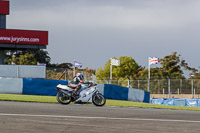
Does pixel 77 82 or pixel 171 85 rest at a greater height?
pixel 77 82

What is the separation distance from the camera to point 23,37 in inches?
1932

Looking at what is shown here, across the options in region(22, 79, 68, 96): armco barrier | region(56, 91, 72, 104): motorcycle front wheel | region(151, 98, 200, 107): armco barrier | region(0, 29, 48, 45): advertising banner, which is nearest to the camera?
region(56, 91, 72, 104): motorcycle front wheel

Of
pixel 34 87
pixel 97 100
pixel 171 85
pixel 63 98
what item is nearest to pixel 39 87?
pixel 34 87

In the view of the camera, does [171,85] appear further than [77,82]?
Yes

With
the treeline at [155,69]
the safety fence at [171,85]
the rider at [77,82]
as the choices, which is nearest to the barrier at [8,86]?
the rider at [77,82]

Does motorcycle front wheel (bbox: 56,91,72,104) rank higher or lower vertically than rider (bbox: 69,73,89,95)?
lower

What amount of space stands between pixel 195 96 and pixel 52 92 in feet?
66.7

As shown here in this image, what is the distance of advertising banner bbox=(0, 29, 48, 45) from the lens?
4828 centimetres

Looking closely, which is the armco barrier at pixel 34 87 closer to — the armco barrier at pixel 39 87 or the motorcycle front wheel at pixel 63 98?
the armco barrier at pixel 39 87

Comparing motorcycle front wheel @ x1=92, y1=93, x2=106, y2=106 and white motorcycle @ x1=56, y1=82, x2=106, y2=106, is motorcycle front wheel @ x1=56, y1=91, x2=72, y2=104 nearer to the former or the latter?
white motorcycle @ x1=56, y1=82, x2=106, y2=106

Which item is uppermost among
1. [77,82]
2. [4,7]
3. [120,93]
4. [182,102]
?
[4,7]

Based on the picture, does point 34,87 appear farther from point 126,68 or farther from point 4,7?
point 126,68

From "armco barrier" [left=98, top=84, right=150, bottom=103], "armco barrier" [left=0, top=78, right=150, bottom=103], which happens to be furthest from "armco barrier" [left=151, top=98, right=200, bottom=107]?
"armco barrier" [left=0, top=78, right=150, bottom=103]

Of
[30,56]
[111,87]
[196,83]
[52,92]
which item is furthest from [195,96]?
[30,56]
